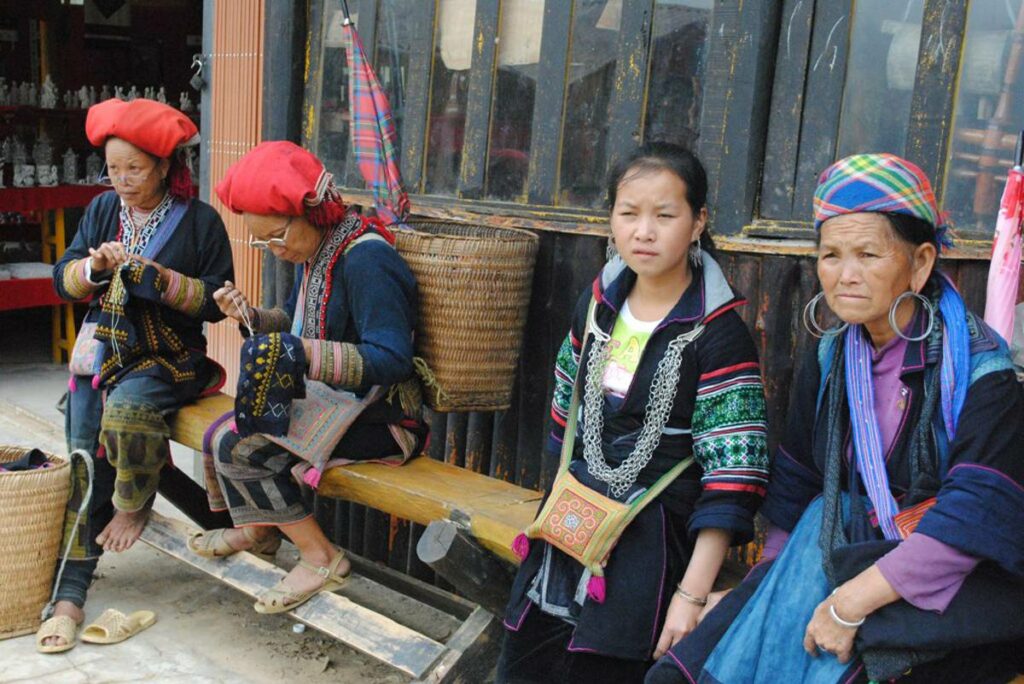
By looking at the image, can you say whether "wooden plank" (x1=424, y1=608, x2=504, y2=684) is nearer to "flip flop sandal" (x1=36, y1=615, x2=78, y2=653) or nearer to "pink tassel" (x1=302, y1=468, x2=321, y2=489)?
"pink tassel" (x1=302, y1=468, x2=321, y2=489)

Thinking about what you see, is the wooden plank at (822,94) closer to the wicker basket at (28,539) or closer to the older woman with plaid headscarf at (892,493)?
the older woman with plaid headscarf at (892,493)

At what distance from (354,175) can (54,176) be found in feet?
16.5

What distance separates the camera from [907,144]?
2969 mm

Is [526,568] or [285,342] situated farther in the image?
[285,342]

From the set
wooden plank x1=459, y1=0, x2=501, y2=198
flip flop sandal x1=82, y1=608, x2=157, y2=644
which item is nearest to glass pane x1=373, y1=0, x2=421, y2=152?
wooden plank x1=459, y1=0, x2=501, y2=198

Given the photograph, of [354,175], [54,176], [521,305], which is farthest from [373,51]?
[54,176]

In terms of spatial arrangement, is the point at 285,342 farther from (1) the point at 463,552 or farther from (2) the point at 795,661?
(2) the point at 795,661

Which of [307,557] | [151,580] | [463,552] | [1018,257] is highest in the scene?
[1018,257]

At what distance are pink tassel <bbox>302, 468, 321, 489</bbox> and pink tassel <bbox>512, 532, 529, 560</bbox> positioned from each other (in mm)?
835

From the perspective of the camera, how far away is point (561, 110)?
3809mm

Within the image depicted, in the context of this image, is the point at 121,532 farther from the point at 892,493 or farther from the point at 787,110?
the point at 892,493

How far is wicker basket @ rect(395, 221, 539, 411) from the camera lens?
11.5ft

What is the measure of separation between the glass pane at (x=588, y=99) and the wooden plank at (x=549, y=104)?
28mm

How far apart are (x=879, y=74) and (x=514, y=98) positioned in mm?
1370
